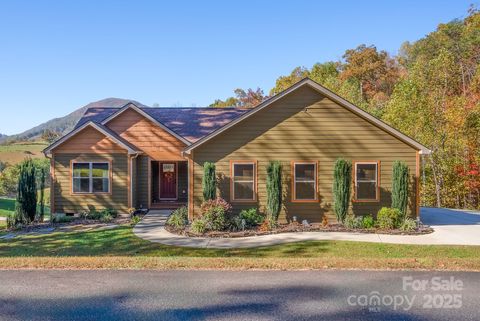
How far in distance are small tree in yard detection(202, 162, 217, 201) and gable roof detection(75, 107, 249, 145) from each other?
4499 mm

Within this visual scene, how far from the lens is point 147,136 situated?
20391mm

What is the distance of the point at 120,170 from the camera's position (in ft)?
61.6

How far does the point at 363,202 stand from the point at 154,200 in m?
11.0

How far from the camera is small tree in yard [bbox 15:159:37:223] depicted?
17.1m

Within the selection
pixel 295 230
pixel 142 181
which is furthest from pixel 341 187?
pixel 142 181

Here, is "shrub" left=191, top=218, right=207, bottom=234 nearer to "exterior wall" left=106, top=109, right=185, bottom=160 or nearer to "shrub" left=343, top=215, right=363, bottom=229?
"shrub" left=343, top=215, right=363, bottom=229

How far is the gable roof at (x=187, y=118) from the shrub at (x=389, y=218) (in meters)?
10.2

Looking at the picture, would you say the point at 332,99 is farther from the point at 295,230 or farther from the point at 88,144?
the point at 88,144

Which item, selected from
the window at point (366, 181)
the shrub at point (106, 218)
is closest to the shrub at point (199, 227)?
the shrub at point (106, 218)

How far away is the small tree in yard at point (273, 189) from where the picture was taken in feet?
51.6

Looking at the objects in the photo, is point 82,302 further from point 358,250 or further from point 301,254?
point 358,250

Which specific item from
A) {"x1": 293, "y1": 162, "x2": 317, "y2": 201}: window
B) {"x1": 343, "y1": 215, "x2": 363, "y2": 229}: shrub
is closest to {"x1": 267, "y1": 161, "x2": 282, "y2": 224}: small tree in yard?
{"x1": 293, "y1": 162, "x2": 317, "y2": 201}: window

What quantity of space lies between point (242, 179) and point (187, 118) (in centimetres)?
782

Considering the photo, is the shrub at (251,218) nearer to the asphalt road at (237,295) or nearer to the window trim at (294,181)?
the window trim at (294,181)
